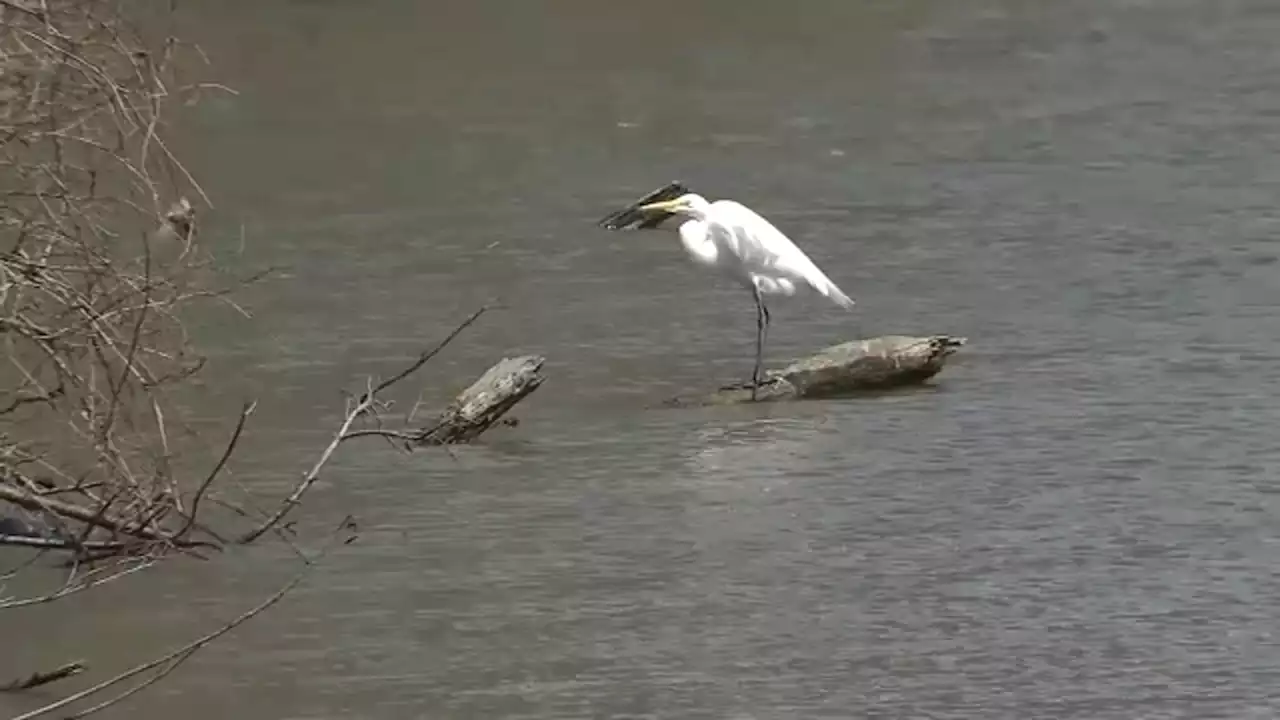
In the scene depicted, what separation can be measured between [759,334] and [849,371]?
50 cm

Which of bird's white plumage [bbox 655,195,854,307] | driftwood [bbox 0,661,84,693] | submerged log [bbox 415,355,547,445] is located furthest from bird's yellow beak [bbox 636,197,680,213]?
driftwood [bbox 0,661,84,693]

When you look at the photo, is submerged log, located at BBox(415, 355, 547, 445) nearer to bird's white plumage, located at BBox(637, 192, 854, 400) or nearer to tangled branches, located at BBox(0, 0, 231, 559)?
bird's white plumage, located at BBox(637, 192, 854, 400)

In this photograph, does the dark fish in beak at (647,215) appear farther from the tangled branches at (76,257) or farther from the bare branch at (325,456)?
the tangled branches at (76,257)

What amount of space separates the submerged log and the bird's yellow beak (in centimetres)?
158

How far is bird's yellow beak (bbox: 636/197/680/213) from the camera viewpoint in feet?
32.2

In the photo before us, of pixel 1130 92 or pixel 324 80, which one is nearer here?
pixel 1130 92

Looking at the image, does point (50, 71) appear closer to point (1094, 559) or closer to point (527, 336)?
point (1094, 559)

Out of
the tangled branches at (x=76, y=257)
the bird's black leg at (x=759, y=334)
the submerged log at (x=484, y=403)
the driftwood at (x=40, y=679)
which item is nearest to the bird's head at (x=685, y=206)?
→ the bird's black leg at (x=759, y=334)

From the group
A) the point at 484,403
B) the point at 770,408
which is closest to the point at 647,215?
the point at 770,408

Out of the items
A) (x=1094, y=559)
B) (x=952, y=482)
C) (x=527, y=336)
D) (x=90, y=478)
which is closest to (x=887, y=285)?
(x=527, y=336)

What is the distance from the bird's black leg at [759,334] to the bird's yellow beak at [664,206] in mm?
490

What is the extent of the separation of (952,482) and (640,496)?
1044 mm

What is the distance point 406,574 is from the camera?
7.16m

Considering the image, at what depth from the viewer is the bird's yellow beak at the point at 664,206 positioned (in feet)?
32.2
